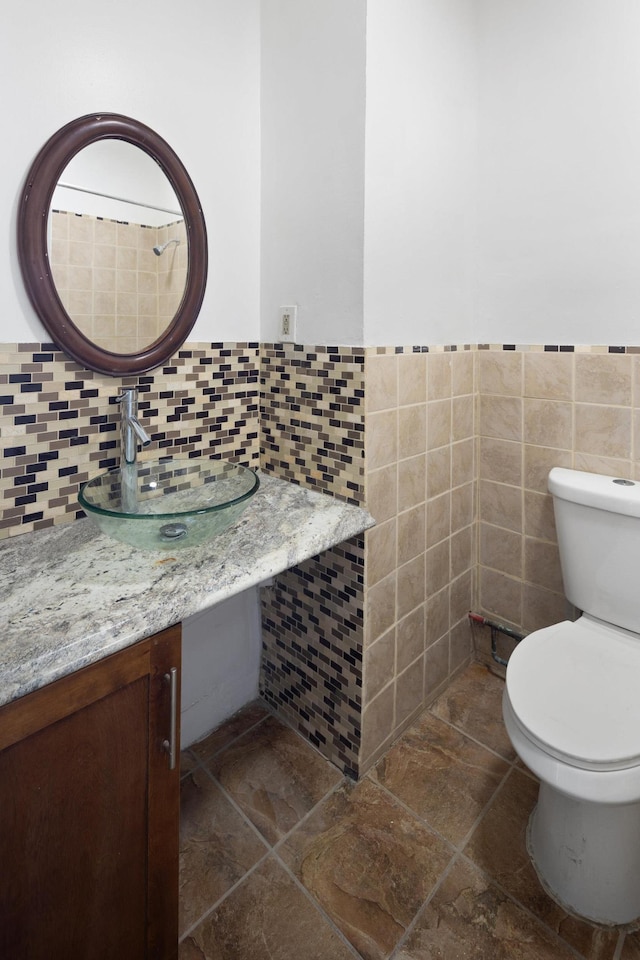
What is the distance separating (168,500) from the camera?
52.0 inches

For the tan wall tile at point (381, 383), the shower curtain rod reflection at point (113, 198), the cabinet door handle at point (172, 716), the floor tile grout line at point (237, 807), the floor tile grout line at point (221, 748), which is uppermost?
the shower curtain rod reflection at point (113, 198)

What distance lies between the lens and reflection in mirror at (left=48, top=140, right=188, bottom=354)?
1.15 metres

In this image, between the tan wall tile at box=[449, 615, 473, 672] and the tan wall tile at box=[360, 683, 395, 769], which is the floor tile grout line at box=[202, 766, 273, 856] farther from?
the tan wall tile at box=[449, 615, 473, 672]

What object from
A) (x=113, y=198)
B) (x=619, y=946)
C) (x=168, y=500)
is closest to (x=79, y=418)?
(x=168, y=500)

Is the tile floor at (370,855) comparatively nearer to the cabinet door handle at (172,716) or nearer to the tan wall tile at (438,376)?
the cabinet door handle at (172,716)

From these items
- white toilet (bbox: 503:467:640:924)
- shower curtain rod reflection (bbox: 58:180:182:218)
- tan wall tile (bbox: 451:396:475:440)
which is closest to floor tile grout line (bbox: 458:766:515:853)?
white toilet (bbox: 503:467:640:924)

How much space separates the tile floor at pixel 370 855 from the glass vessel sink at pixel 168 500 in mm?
839

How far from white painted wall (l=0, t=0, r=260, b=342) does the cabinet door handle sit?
80cm

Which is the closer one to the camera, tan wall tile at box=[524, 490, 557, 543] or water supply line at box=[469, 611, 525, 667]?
tan wall tile at box=[524, 490, 557, 543]

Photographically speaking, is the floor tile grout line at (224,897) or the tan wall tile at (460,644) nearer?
the floor tile grout line at (224,897)

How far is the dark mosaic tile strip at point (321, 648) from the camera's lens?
1.43m

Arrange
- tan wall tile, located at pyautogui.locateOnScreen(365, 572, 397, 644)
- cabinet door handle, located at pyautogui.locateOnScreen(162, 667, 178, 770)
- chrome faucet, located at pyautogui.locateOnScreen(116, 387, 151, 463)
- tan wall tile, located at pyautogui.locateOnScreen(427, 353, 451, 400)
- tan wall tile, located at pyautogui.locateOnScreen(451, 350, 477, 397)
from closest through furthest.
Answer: cabinet door handle, located at pyautogui.locateOnScreen(162, 667, 178, 770), chrome faucet, located at pyautogui.locateOnScreen(116, 387, 151, 463), tan wall tile, located at pyautogui.locateOnScreen(365, 572, 397, 644), tan wall tile, located at pyautogui.locateOnScreen(427, 353, 451, 400), tan wall tile, located at pyautogui.locateOnScreen(451, 350, 477, 397)

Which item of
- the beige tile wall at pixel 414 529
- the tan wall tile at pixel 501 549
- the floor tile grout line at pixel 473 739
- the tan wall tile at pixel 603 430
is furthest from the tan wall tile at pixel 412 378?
the floor tile grout line at pixel 473 739

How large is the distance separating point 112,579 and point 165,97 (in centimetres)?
122
